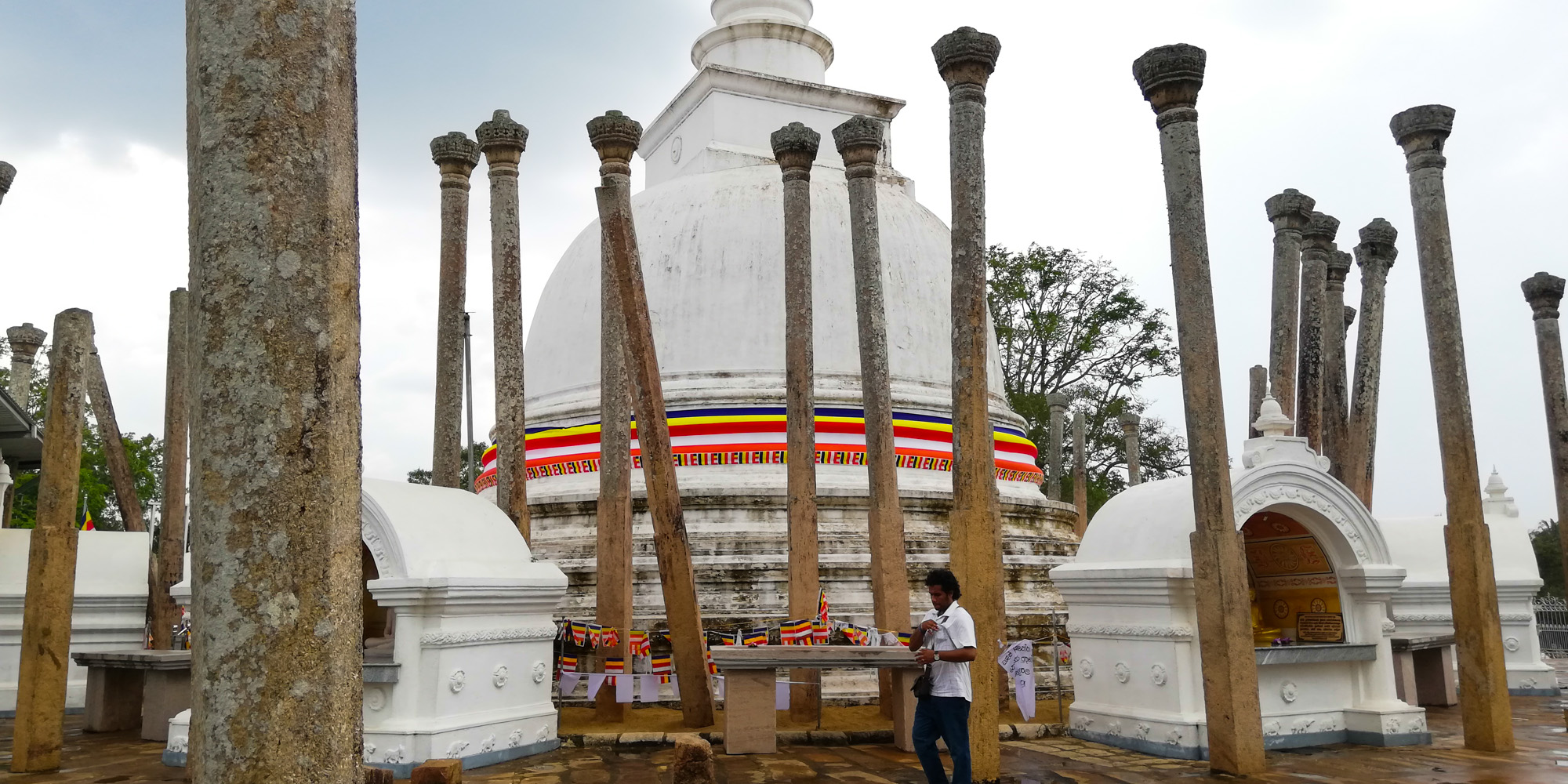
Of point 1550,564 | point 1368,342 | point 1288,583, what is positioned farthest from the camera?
point 1550,564

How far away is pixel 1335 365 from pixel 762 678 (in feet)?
24.9

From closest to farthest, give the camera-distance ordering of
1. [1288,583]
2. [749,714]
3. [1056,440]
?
[749,714], [1288,583], [1056,440]

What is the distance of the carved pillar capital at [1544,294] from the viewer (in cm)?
1084

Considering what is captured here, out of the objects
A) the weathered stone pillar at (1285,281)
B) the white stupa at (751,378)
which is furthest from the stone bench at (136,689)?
the weathered stone pillar at (1285,281)

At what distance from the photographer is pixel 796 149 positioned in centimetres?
1128

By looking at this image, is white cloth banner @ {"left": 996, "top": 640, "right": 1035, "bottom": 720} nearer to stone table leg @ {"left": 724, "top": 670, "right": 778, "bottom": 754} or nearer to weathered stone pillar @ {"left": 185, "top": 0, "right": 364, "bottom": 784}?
stone table leg @ {"left": 724, "top": 670, "right": 778, "bottom": 754}

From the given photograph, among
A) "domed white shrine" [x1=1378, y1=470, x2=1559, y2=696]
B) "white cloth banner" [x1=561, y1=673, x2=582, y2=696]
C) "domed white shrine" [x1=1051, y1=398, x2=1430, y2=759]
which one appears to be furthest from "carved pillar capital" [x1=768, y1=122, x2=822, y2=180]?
"domed white shrine" [x1=1378, y1=470, x2=1559, y2=696]

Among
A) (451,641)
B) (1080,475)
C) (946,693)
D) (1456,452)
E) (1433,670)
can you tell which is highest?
(1080,475)

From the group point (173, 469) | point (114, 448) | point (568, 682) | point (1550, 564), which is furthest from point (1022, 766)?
point (1550, 564)

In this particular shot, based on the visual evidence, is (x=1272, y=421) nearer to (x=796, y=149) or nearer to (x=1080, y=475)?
(x=796, y=149)

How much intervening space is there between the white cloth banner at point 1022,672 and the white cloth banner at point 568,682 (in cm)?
407

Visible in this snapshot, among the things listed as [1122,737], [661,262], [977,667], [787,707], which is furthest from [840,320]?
[977,667]

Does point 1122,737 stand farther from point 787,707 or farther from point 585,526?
point 585,526

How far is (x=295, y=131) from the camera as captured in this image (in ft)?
8.59
